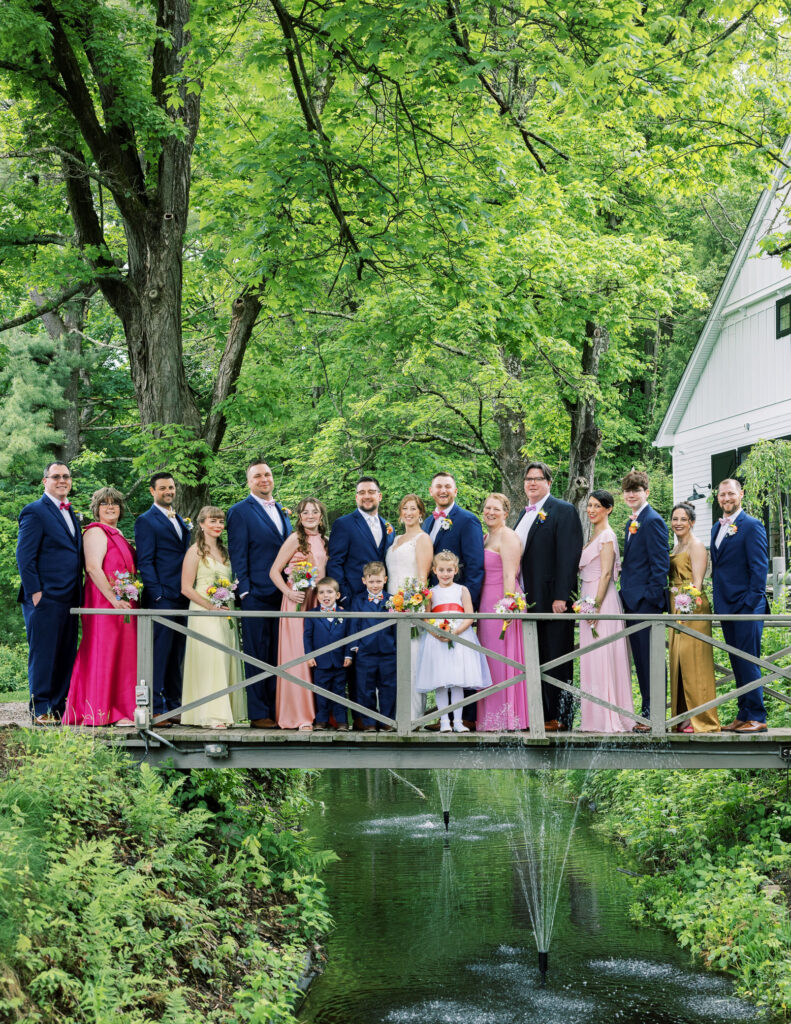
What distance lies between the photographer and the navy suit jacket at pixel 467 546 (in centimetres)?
876

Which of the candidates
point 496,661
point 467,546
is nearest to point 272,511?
point 467,546

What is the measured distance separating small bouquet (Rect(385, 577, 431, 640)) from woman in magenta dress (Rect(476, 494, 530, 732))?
0.58 meters

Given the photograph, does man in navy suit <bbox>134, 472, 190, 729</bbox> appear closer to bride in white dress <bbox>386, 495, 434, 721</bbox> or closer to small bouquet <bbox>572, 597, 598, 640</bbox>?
bride in white dress <bbox>386, 495, 434, 721</bbox>

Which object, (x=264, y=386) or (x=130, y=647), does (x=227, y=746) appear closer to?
(x=130, y=647)

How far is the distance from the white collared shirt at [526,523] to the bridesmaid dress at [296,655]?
1.59 meters

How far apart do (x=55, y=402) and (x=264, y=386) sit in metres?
14.1

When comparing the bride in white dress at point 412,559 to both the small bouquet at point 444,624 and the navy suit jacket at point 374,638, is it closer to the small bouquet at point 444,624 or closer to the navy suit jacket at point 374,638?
the navy suit jacket at point 374,638

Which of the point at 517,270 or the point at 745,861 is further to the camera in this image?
the point at 517,270

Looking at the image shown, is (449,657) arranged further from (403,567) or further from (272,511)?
(272,511)

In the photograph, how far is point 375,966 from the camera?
322 inches

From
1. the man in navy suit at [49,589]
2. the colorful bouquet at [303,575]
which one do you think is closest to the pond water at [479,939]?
the colorful bouquet at [303,575]

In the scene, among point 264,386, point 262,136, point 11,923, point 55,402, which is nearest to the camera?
point 11,923

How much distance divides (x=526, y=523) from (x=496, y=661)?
1.14 meters

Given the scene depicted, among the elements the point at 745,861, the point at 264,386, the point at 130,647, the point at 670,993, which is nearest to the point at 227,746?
the point at 130,647
